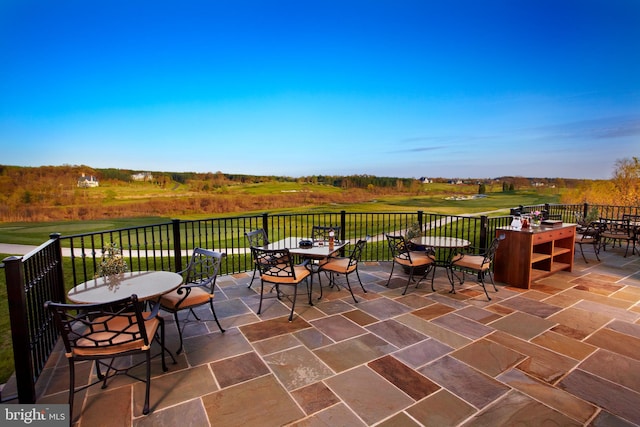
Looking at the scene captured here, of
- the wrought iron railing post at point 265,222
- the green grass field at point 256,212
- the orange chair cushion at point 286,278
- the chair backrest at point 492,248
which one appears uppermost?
the wrought iron railing post at point 265,222

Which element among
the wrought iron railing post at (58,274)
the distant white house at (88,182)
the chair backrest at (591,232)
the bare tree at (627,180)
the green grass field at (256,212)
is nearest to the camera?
the wrought iron railing post at (58,274)

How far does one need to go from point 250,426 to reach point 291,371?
61cm

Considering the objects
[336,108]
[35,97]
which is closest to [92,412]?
[336,108]

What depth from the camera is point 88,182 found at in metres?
17.5

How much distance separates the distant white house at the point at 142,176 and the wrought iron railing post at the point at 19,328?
19335mm

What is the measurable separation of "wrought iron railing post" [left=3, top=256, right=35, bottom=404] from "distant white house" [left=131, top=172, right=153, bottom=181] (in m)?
19.3

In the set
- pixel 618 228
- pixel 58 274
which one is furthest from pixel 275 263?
pixel 618 228

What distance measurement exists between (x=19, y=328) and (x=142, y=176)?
1956 cm

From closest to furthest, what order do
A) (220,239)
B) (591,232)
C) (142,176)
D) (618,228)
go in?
(591,232)
(618,228)
(220,239)
(142,176)

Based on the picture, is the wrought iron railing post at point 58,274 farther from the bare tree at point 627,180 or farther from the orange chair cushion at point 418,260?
the bare tree at point 627,180

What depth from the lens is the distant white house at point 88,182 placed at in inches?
683

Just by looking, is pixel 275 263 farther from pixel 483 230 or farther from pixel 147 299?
pixel 483 230

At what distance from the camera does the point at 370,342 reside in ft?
9.05

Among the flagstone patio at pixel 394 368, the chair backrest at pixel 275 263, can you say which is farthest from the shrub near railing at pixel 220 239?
the flagstone patio at pixel 394 368
